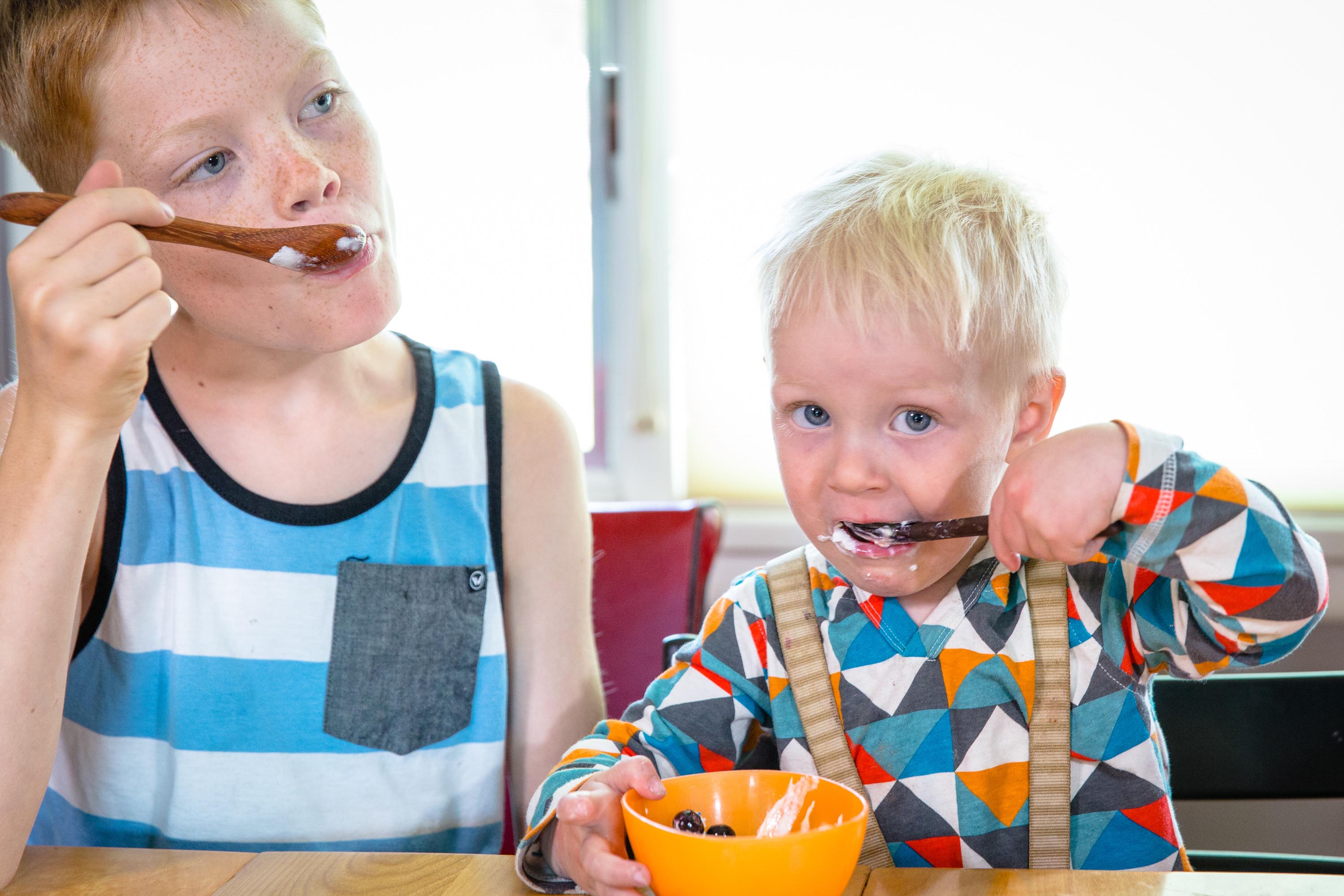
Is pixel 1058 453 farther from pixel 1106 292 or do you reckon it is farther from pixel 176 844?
pixel 1106 292

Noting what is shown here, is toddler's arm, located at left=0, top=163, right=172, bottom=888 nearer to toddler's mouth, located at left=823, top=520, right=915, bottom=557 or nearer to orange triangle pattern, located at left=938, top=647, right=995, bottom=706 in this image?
toddler's mouth, located at left=823, top=520, right=915, bottom=557

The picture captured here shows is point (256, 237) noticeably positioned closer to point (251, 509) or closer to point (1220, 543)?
point (251, 509)

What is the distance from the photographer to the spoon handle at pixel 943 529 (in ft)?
2.50

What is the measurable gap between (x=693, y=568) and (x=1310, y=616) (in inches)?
25.8

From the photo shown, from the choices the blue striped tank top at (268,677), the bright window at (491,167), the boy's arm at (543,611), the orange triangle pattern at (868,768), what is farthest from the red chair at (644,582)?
the bright window at (491,167)

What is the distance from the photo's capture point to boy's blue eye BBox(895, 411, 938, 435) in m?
0.83

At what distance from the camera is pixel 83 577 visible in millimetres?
961

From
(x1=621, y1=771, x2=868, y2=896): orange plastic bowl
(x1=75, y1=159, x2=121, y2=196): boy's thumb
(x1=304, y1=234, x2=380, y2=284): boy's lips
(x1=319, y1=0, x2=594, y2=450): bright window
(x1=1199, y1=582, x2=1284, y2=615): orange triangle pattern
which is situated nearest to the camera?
(x1=621, y1=771, x2=868, y2=896): orange plastic bowl

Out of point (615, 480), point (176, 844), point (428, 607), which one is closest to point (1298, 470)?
point (615, 480)

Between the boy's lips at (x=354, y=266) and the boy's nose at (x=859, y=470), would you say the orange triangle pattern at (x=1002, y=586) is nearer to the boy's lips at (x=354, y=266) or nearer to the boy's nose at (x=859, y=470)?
the boy's nose at (x=859, y=470)

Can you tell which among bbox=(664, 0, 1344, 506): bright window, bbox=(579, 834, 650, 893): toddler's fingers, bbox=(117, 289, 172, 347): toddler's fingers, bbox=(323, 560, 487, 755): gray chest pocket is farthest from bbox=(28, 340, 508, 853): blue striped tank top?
bbox=(664, 0, 1344, 506): bright window

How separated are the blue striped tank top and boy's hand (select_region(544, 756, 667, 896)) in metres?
0.34

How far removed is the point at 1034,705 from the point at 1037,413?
239mm

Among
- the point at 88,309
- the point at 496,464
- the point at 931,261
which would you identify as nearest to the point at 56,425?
the point at 88,309
